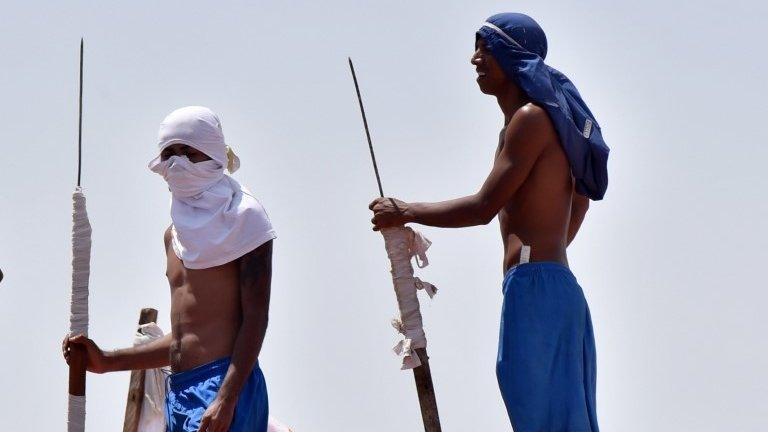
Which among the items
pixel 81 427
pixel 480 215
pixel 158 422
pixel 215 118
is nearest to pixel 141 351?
pixel 81 427

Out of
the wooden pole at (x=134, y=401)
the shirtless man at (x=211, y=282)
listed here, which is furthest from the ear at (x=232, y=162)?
the wooden pole at (x=134, y=401)

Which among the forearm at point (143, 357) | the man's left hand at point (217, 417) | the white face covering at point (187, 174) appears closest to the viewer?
the man's left hand at point (217, 417)

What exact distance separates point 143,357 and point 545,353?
213cm

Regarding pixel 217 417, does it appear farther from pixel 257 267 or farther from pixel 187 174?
pixel 187 174

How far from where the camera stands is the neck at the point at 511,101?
940 centimetres

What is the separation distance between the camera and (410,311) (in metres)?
9.72

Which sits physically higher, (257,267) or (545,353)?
(257,267)

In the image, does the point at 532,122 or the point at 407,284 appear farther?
the point at 407,284

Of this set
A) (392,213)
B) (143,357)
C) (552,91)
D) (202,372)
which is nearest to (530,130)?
(552,91)

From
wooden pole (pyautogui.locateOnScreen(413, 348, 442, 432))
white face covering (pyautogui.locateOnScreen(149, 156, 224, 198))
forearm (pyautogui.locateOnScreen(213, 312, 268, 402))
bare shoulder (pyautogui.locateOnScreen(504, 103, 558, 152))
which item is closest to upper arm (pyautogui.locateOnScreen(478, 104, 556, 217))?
bare shoulder (pyautogui.locateOnScreen(504, 103, 558, 152))

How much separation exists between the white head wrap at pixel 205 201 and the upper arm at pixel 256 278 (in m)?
0.04

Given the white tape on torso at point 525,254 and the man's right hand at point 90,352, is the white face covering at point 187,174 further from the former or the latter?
the white tape on torso at point 525,254

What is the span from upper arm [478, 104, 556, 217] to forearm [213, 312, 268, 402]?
4.09ft

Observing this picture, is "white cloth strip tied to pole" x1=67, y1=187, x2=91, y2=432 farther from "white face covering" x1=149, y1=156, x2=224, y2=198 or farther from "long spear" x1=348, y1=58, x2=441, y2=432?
"long spear" x1=348, y1=58, x2=441, y2=432
